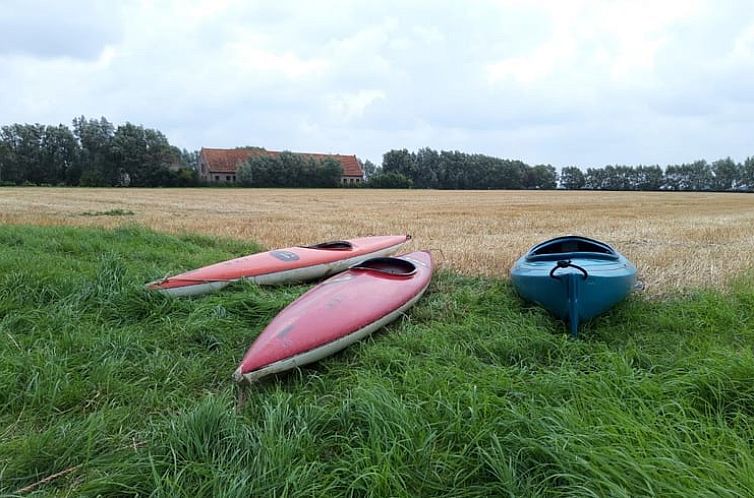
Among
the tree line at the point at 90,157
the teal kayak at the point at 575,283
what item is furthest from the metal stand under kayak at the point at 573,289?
the tree line at the point at 90,157

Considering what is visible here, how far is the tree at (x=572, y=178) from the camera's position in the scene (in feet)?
261

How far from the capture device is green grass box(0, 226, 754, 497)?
5.76 feet

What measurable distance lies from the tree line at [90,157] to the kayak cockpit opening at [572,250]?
61.0m

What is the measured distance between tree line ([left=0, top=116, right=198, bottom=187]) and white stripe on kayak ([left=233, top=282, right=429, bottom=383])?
6151cm

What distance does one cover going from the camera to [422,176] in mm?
73500

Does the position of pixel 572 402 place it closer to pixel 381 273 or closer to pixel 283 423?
pixel 283 423


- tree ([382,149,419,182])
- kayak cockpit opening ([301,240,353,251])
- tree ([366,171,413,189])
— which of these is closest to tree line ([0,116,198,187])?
tree ([366,171,413,189])

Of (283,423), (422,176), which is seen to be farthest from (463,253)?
(422,176)

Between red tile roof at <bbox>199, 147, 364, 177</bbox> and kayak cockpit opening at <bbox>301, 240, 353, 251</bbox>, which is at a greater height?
red tile roof at <bbox>199, 147, 364, 177</bbox>

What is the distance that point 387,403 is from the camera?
2.21 metres

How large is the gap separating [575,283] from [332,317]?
5.72ft

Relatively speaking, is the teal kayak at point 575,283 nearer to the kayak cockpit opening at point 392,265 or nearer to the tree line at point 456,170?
the kayak cockpit opening at point 392,265

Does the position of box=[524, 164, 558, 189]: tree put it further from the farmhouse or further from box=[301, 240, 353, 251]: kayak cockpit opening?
box=[301, 240, 353, 251]: kayak cockpit opening

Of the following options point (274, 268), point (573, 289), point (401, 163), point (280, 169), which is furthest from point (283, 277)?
point (401, 163)
